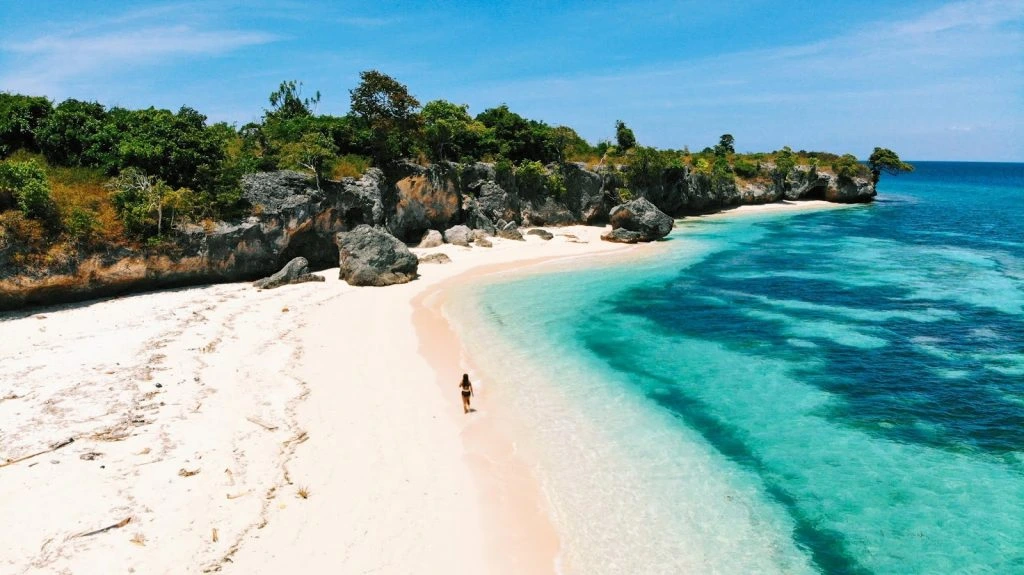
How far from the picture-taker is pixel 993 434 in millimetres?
16578

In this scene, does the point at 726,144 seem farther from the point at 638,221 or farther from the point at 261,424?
the point at 261,424

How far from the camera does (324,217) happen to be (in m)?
36.8

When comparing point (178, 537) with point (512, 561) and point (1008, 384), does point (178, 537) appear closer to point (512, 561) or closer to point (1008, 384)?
point (512, 561)

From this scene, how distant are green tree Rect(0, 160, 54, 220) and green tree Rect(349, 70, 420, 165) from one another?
22268 millimetres

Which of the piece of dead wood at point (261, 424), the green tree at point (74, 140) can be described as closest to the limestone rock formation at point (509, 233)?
the green tree at point (74, 140)

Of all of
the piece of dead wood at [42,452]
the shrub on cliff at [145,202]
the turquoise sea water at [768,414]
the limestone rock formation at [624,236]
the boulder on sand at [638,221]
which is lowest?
the turquoise sea water at [768,414]

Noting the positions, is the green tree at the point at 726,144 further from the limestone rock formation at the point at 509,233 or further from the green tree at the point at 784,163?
the limestone rock formation at the point at 509,233

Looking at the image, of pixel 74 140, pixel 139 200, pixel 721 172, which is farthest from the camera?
pixel 721 172

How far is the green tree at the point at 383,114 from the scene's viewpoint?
4331cm

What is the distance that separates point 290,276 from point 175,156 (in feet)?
30.6

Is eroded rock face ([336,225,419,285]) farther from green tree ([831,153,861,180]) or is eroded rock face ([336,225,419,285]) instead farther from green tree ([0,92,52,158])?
green tree ([831,153,861,180])

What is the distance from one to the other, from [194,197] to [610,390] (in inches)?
1021

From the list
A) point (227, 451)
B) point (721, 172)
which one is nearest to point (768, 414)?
point (227, 451)

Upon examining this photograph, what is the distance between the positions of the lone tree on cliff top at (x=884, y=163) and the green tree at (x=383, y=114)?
8586 cm
